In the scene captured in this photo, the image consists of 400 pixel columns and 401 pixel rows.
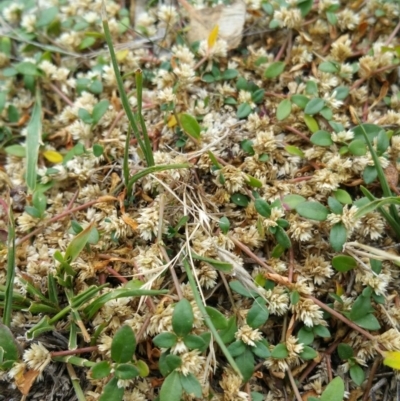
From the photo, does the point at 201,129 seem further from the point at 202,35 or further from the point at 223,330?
the point at 223,330

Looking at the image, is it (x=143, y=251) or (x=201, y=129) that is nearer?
(x=143, y=251)

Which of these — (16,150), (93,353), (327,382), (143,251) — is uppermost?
(16,150)

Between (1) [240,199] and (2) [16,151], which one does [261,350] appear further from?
(2) [16,151]

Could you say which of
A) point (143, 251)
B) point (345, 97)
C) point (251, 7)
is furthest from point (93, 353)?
point (251, 7)

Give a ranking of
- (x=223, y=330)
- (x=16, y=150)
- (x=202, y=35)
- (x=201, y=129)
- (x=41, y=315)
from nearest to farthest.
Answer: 1. (x=223, y=330)
2. (x=41, y=315)
3. (x=201, y=129)
4. (x=16, y=150)
5. (x=202, y=35)

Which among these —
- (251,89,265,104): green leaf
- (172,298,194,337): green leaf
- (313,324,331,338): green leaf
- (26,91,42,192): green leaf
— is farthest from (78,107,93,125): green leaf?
(313,324,331,338): green leaf

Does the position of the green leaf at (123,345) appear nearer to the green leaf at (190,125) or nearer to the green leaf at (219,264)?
the green leaf at (219,264)

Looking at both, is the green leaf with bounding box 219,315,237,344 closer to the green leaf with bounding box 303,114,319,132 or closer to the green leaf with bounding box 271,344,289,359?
the green leaf with bounding box 271,344,289,359
